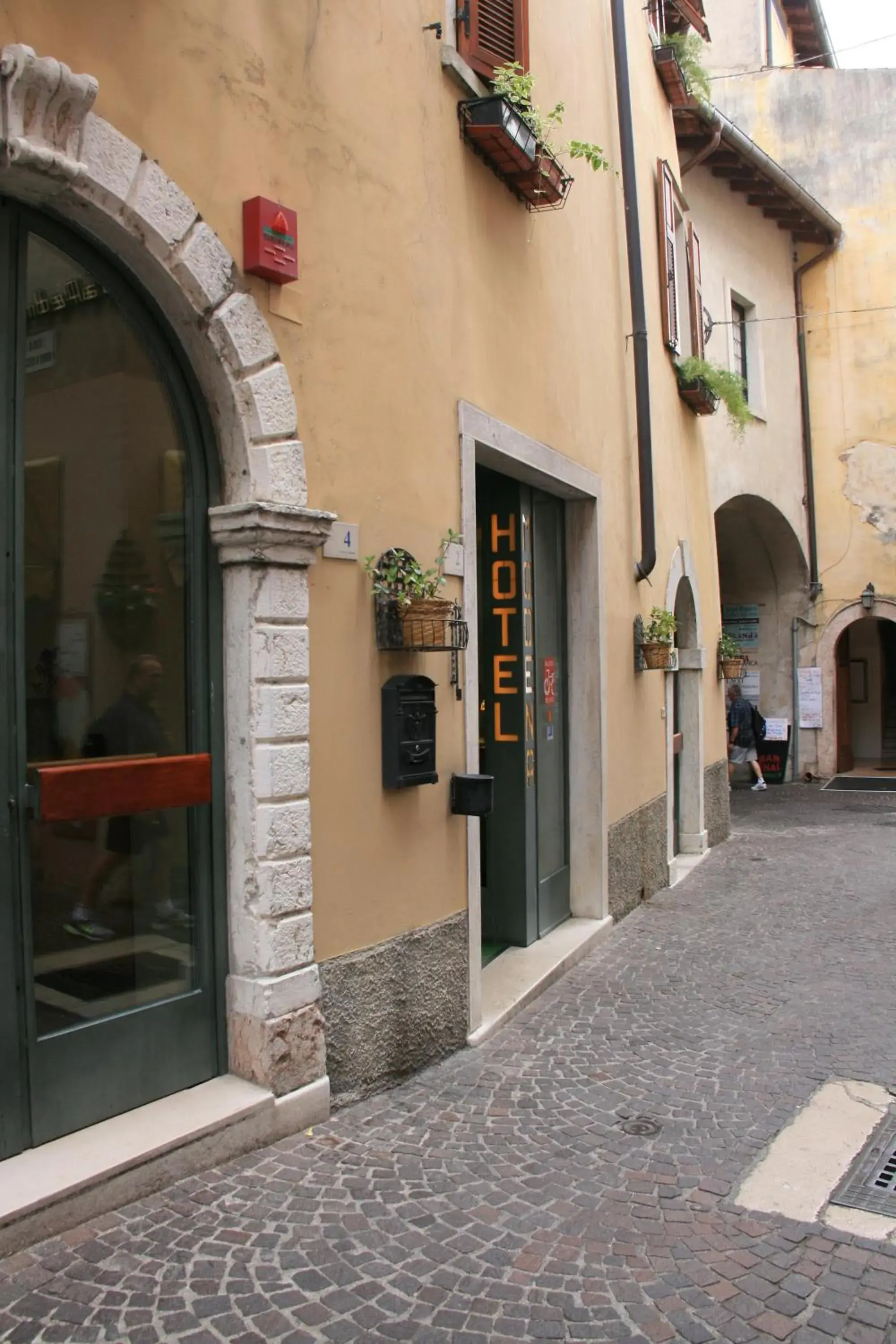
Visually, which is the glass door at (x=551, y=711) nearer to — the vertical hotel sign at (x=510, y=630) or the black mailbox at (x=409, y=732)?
the vertical hotel sign at (x=510, y=630)

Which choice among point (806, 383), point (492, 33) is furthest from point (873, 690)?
point (492, 33)

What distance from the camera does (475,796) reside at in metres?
4.86

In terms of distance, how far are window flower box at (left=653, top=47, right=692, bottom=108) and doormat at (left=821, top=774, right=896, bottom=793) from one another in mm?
9310

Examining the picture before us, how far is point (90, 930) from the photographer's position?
339 cm

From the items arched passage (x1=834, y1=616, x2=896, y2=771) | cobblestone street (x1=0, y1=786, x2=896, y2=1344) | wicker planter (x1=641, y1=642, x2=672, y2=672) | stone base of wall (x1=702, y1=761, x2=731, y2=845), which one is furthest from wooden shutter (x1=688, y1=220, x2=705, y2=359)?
arched passage (x1=834, y1=616, x2=896, y2=771)

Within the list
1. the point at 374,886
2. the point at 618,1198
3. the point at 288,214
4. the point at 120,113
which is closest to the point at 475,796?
the point at 374,886

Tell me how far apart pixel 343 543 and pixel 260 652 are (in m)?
0.64

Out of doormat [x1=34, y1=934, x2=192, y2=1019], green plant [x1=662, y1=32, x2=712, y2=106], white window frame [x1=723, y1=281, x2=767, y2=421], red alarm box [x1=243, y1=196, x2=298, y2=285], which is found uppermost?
green plant [x1=662, y1=32, x2=712, y2=106]

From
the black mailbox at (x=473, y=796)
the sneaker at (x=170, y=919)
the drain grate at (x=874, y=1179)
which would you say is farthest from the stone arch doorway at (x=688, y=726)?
the sneaker at (x=170, y=919)

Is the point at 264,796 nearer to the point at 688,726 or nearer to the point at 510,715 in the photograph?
the point at 510,715

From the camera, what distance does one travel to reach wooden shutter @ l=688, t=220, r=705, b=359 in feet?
33.9

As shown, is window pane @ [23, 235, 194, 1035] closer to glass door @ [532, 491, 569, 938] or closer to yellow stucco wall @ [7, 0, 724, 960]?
yellow stucco wall @ [7, 0, 724, 960]

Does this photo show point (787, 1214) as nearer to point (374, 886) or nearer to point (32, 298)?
point (374, 886)

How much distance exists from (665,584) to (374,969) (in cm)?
548
